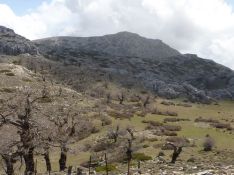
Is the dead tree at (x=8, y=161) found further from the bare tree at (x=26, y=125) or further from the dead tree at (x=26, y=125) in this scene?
the dead tree at (x=26, y=125)

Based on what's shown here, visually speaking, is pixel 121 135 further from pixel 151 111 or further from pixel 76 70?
pixel 76 70

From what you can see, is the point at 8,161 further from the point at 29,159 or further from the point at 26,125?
the point at 26,125

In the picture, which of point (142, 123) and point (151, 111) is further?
point (151, 111)

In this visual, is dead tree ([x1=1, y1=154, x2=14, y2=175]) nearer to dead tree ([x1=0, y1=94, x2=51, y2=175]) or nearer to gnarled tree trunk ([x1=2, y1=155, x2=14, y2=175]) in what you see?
gnarled tree trunk ([x1=2, y1=155, x2=14, y2=175])

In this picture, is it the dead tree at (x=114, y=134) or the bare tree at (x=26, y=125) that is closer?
the bare tree at (x=26, y=125)

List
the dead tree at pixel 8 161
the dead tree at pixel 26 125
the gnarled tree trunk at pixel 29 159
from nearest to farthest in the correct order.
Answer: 1. the dead tree at pixel 26 125
2. the dead tree at pixel 8 161
3. the gnarled tree trunk at pixel 29 159

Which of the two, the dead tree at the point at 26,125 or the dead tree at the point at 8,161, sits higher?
the dead tree at the point at 26,125

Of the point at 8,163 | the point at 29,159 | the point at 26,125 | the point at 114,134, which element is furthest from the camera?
the point at 114,134

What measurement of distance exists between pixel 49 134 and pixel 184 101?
463ft

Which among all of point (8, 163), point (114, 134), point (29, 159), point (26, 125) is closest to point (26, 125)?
point (26, 125)

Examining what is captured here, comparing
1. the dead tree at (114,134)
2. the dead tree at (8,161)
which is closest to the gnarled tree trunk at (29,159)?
the dead tree at (8,161)

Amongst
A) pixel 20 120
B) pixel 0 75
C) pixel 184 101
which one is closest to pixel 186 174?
pixel 20 120

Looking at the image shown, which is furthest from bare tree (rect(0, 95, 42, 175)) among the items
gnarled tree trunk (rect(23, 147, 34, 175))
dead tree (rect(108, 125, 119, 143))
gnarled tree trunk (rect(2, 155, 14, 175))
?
dead tree (rect(108, 125, 119, 143))

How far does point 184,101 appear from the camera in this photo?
179250mm
